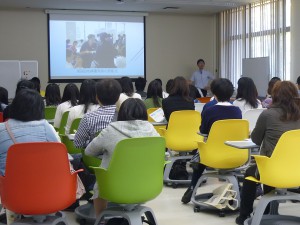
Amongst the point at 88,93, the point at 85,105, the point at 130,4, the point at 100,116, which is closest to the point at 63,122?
the point at 85,105

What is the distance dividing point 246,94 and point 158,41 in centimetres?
752

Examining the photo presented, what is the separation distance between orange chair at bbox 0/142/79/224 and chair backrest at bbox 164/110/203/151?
7.82ft

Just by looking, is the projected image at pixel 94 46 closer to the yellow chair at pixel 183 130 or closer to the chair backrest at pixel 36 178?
the yellow chair at pixel 183 130

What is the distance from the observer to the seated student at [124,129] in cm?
321

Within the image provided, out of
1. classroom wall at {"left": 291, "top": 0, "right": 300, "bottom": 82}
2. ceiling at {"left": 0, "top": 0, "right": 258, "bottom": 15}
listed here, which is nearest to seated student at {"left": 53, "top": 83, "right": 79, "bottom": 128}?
ceiling at {"left": 0, "top": 0, "right": 258, "bottom": 15}

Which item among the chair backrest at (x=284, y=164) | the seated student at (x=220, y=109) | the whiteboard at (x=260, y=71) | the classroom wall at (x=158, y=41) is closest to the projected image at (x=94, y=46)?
the classroom wall at (x=158, y=41)

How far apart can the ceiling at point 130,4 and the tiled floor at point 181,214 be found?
656 centimetres

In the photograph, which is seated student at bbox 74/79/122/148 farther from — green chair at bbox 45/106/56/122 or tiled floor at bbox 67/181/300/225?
green chair at bbox 45/106/56/122

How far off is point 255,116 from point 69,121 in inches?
78.1

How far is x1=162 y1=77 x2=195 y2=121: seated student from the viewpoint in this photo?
557 centimetres

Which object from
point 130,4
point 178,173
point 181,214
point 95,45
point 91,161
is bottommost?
point 181,214

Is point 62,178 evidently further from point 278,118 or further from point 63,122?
point 63,122

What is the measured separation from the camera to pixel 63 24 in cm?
1158

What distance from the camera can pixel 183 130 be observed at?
5.29m
